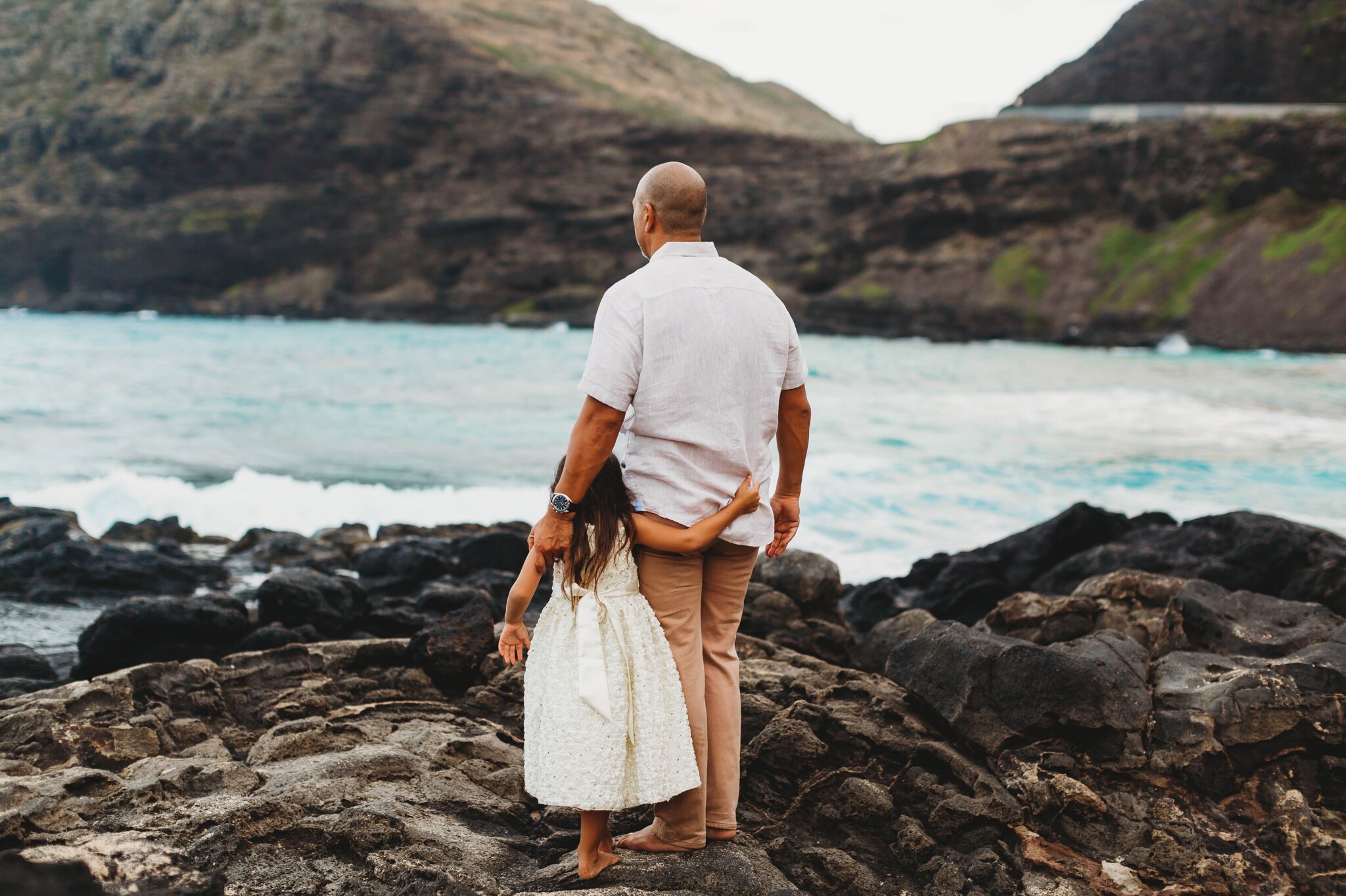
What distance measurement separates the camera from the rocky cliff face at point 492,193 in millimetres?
65688

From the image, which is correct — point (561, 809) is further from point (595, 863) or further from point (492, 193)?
point (492, 193)

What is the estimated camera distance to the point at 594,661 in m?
3.06

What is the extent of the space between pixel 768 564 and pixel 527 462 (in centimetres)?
1161

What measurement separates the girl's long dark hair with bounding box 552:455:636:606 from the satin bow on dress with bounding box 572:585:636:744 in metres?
0.03

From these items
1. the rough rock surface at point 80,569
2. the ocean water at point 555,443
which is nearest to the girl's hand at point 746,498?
the rough rock surface at point 80,569

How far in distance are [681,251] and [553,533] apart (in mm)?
949

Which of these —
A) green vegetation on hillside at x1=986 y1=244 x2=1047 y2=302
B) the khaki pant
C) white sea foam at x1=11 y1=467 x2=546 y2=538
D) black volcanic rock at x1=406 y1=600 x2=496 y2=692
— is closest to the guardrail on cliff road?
green vegetation on hillside at x1=986 y1=244 x2=1047 y2=302

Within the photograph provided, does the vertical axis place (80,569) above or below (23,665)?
below

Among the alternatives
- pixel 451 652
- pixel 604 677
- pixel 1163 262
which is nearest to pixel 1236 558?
pixel 451 652

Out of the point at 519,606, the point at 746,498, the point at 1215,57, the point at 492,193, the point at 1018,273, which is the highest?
the point at 1215,57

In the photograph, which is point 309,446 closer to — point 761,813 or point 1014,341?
point 761,813

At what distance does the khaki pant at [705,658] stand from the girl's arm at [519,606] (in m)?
0.32

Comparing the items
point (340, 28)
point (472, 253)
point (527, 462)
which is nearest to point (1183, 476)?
Answer: point (527, 462)

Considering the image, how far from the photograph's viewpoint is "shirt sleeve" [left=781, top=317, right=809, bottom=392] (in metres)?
3.29
